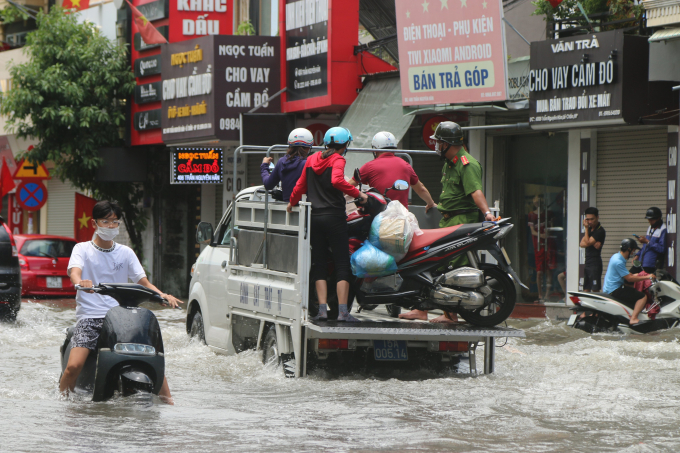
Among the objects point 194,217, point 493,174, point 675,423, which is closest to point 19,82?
point 194,217

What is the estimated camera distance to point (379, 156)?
9875 mm

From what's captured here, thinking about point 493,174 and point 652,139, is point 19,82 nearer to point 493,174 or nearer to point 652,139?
point 493,174

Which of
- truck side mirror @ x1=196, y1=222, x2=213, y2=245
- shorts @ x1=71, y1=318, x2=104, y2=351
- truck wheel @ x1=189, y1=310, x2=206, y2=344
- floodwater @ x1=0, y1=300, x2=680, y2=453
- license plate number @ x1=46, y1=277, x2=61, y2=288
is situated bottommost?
license plate number @ x1=46, y1=277, x2=61, y2=288

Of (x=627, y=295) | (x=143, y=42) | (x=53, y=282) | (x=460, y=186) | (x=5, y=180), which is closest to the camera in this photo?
(x=460, y=186)

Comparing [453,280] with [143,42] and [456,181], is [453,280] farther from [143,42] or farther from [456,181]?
[143,42]

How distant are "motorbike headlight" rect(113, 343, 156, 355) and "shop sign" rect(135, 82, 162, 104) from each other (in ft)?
52.9

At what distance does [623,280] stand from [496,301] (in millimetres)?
4857

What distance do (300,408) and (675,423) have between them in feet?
8.78

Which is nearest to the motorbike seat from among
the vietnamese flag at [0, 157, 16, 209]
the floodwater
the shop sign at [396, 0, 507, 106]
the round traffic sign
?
the floodwater

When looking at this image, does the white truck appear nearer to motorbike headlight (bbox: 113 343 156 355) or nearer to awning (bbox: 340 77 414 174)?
motorbike headlight (bbox: 113 343 156 355)

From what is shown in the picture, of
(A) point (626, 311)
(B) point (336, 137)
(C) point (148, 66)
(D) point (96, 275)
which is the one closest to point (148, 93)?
(C) point (148, 66)

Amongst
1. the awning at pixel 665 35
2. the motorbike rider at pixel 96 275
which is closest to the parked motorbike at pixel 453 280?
the motorbike rider at pixel 96 275

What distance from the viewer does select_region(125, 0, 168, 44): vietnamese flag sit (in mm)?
22016

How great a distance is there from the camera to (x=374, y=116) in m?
17.4
